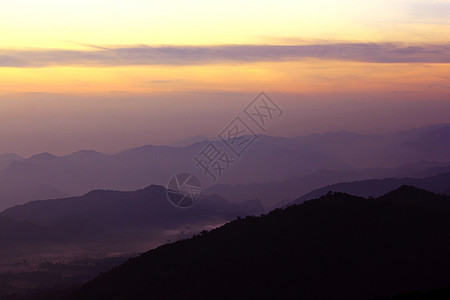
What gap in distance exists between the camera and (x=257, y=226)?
89.5 m

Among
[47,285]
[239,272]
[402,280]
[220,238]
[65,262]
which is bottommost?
[402,280]

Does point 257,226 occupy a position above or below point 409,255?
above

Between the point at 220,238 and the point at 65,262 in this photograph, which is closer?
the point at 220,238

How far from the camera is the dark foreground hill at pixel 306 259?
70.5 metres

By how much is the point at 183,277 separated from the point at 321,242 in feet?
63.5

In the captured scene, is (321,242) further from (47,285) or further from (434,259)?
(47,285)

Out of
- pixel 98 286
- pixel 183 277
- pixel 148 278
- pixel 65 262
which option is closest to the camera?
pixel 183 277

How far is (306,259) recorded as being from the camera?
252ft

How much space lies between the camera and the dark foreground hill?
70.5 meters

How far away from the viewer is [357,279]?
232 feet

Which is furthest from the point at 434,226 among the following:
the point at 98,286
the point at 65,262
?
the point at 65,262

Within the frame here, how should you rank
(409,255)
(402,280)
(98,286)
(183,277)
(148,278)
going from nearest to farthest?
(402,280)
(409,255)
(183,277)
(148,278)
(98,286)

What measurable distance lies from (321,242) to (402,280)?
1410 centimetres

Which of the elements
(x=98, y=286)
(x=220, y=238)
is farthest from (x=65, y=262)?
(x=220, y=238)
